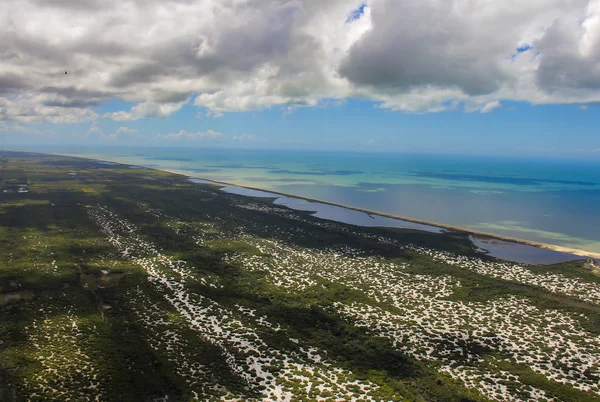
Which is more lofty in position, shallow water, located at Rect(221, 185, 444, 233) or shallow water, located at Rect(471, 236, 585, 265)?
shallow water, located at Rect(221, 185, 444, 233)

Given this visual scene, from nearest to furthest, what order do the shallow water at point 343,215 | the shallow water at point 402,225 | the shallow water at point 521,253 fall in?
the shallow water at point 521,253, the shallow water at point 402,225, the shallow water at point 343,215

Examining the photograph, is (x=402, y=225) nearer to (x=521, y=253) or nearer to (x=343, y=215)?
(x=343, y=215)

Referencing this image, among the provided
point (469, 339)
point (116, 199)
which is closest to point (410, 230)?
point (469, 339)

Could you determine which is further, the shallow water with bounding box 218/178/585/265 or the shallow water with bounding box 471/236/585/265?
the shallow water with bounding box 218/178/585/265

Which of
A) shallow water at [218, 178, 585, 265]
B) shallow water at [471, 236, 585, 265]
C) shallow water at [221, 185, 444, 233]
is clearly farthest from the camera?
shallow water at [221, 185, 444, 233]

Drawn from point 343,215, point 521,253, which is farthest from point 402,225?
point 521,253

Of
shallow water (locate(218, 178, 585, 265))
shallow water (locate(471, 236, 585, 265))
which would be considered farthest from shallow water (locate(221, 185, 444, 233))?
shallow water (locate(471, 236, 585, 265))

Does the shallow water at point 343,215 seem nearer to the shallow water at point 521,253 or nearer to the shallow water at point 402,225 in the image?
the shallow water at point 402,225

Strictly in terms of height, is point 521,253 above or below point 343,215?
below

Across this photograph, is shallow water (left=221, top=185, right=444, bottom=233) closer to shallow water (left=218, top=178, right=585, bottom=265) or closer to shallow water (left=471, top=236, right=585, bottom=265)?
shallow water (left=218, top=178, right=585, bottom=265)

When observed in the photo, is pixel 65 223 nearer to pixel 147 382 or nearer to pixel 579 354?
pixel 147 382

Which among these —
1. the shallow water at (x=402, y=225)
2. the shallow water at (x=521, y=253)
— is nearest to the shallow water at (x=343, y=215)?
the shallow water at (x=402, y=225)
